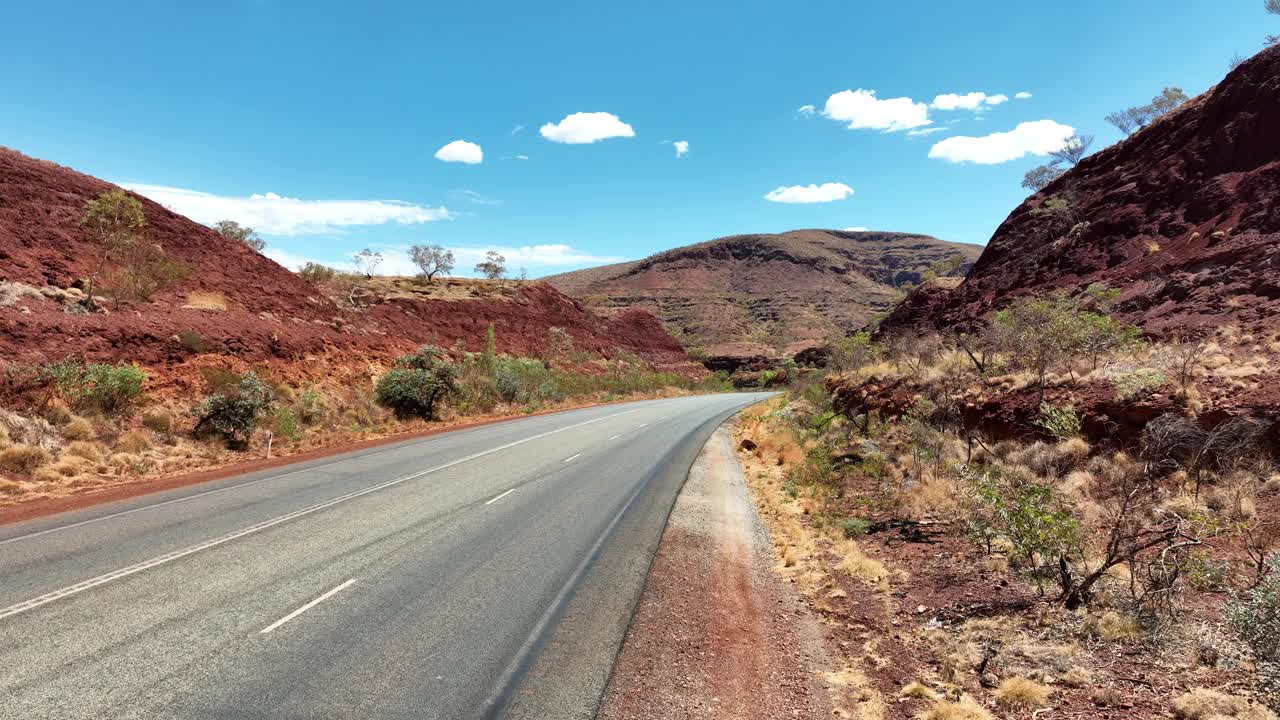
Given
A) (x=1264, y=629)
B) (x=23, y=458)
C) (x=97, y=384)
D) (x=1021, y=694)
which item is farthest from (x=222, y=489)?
(x=1264, y=629)

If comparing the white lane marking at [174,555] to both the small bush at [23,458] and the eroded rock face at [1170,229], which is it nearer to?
the small bush at [23,458]

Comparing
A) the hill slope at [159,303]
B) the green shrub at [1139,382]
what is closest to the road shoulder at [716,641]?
the green shrub at [1139,382]

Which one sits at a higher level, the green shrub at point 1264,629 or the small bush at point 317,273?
the small bush at point 317,273

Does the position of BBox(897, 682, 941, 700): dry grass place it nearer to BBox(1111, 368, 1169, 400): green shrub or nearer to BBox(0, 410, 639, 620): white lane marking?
BBox(0, 410, 639, 620): white lane marking

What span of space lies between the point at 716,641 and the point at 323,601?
4125 mm

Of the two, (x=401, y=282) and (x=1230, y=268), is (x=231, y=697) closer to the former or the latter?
(x=1230, y=268)

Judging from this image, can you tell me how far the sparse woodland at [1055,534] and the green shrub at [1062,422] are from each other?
0.14 ft

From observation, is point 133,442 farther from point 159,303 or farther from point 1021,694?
point 1021,694

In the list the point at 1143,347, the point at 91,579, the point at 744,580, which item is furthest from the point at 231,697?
the point at 1143,347

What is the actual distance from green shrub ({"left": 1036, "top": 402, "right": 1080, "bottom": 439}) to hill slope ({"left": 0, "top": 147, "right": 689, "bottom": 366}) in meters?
24.0

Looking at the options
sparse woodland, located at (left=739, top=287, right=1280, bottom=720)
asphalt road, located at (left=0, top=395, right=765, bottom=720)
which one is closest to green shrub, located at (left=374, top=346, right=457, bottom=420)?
asphalt road, located at (left=0, top=395, right=765, bottom=720)

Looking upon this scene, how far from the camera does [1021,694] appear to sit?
4.73 metres

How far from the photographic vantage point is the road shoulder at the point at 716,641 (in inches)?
193

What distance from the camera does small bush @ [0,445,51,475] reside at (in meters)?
11.5
